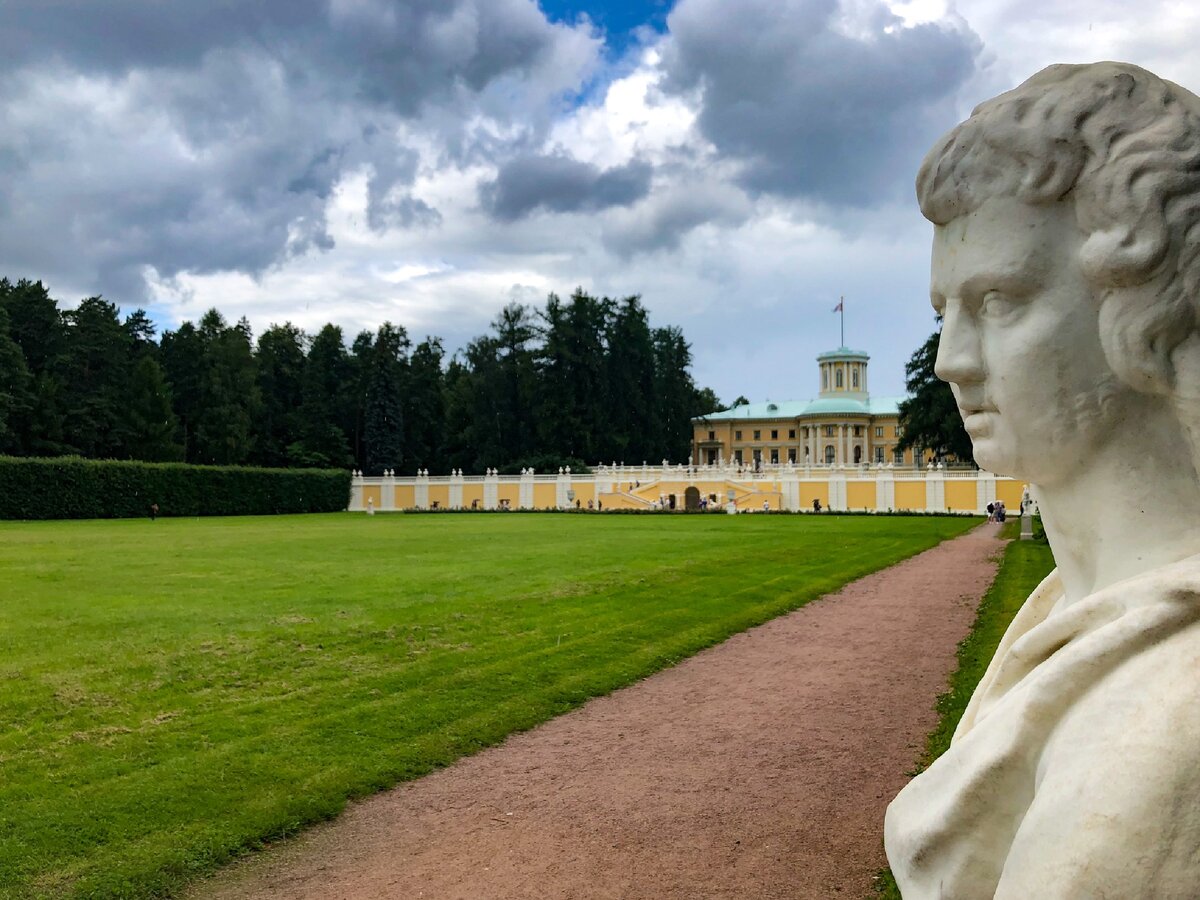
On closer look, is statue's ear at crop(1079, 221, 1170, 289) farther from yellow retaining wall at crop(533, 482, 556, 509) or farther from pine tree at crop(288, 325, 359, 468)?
pine tree at crop(288, 325, 359, 468)

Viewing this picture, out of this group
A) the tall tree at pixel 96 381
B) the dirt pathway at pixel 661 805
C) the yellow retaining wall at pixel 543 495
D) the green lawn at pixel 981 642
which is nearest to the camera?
the dirt pathway at pixel 661 805

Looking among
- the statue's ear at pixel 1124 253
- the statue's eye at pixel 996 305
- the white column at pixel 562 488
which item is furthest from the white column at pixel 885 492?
the statue's ear at pixel 1124 253

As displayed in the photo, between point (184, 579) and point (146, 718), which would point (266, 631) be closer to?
point (146, 718)

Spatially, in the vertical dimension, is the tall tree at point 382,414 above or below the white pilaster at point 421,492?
above

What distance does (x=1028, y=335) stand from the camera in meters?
1.41

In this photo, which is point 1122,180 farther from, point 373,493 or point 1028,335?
point 373,493

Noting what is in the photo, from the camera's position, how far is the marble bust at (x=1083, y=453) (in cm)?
107

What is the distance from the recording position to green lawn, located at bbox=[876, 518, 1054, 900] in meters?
6.27

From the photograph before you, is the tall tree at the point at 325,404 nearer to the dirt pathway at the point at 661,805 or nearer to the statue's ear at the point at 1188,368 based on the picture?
the dirt pathway at the point at 661,805

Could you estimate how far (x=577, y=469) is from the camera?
5784 cm

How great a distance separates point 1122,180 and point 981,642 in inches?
378

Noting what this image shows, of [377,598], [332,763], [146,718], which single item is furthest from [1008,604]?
→ [146,718]

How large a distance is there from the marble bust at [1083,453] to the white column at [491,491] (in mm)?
56269

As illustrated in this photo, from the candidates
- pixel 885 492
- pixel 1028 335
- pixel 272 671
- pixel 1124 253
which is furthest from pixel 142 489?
pixel 1124 253
